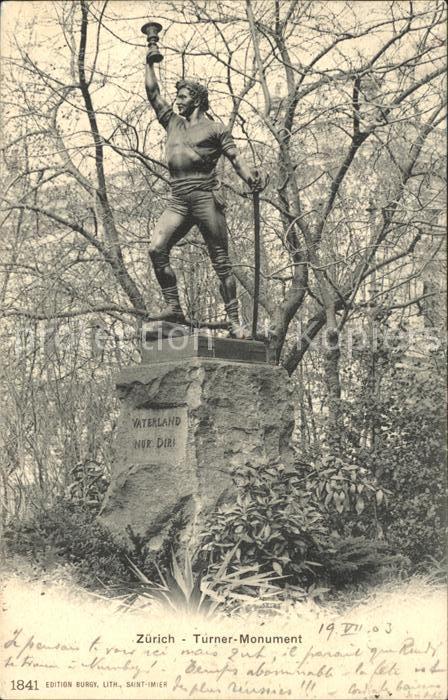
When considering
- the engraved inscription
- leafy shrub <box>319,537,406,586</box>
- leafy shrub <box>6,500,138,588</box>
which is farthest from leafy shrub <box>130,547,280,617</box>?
the engraved inscription

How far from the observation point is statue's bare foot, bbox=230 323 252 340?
6508 mm

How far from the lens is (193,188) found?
641 centimetres

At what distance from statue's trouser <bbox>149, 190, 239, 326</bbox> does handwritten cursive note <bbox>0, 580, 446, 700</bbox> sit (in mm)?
2363

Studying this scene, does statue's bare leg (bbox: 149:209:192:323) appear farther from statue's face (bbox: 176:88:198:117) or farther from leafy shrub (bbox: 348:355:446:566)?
leafy shrub (bbox: 348:355:446:566)

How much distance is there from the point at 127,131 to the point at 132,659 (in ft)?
21.4

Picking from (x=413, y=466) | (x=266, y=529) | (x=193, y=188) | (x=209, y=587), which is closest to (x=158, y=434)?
(x=266, y=529)

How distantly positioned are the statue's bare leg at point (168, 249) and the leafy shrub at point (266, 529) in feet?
4.51

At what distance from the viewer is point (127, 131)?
975cm

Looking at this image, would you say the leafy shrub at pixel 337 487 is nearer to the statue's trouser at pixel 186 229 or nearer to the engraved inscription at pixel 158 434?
the engraved inscription at pixel 158 434

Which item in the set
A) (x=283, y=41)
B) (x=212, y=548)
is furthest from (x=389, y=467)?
(x=283, y=41)

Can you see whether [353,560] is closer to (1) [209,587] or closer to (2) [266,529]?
(2) [266,529]

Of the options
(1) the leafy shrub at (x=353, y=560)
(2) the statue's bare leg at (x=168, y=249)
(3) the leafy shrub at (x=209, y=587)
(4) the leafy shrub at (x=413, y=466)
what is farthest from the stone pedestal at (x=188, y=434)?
(4) the leafy shrub at (x=413, y=466)

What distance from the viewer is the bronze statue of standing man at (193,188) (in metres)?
6.40

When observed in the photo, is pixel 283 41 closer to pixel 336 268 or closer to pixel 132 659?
pixel 336 268
